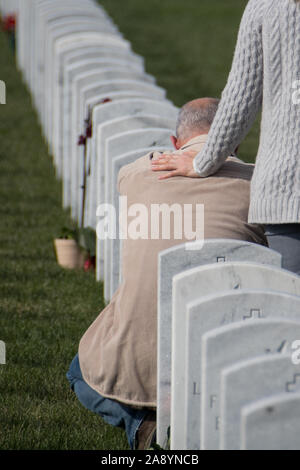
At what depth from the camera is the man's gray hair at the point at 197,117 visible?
3758 millimetres

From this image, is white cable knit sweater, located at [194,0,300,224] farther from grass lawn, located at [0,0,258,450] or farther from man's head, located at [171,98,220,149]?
grass lawn, located at [0,0,258,450]

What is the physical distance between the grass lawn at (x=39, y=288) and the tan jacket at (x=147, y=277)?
32 centimetres

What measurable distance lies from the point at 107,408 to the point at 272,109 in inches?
54.2

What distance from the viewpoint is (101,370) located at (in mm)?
3635

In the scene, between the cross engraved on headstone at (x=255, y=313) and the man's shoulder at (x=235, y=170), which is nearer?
the cross engraved on headstone at (x=255, y=313)

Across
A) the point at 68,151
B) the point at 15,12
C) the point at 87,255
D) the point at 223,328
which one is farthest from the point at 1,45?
the point at 223,328

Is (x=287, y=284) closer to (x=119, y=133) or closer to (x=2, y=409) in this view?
(x=2, y=409)

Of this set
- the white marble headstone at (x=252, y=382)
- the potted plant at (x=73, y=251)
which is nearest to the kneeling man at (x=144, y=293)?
the white marble headstone at (x=252, y=382)

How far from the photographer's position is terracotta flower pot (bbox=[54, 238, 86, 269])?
6363 millimetres

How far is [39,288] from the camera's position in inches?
234

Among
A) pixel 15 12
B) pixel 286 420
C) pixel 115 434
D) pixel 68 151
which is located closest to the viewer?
pixel 286 420

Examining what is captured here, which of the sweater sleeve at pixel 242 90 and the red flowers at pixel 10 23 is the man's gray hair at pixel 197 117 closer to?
the sweater sleeve at pixel 242 90

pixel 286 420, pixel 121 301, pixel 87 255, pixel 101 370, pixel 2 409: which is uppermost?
pixel 286 420
